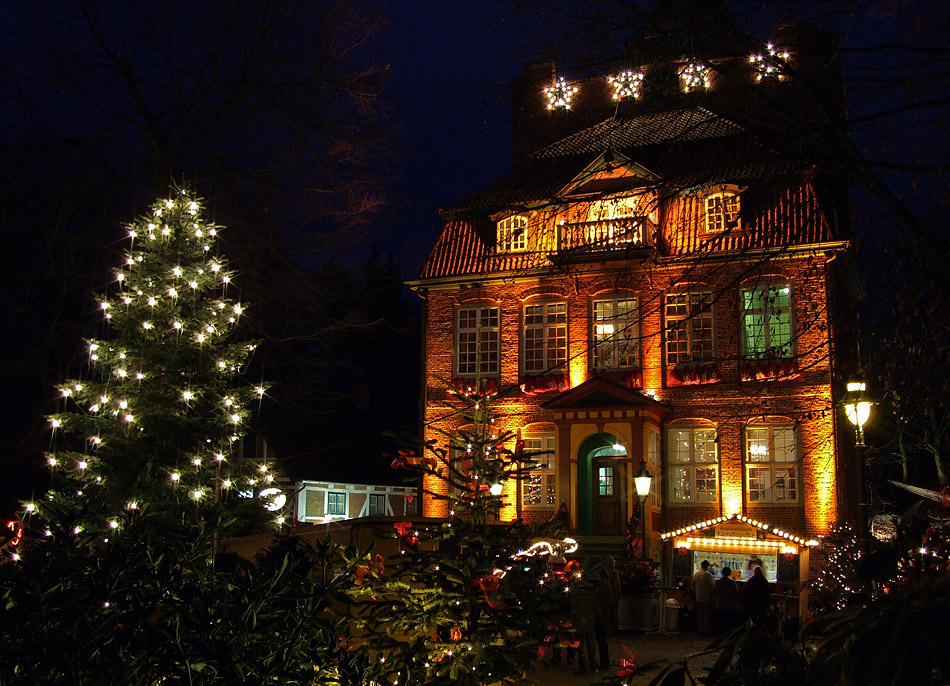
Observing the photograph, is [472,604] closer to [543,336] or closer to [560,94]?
[560,94]

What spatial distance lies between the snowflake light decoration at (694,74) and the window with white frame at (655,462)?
1844cm

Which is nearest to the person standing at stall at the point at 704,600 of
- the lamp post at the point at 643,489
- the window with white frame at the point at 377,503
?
the lamp post at the point at 643,489

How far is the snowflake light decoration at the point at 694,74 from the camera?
561 centimetres

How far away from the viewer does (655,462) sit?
24.0m

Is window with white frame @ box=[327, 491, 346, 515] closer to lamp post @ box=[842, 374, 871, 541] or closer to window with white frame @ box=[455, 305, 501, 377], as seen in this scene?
window with white frame @ box=[455, 305, 501, 377]

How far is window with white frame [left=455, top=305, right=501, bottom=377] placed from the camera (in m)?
26.2

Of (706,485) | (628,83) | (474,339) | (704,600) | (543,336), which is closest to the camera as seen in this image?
(628,83)

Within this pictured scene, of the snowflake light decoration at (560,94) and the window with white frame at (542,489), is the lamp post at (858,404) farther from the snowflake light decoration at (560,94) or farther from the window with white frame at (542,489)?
the window with white frame at (542,489)

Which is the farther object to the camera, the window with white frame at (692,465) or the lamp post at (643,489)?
the window with white frame at (692,465)

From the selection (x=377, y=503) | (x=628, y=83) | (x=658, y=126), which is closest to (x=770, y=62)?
(x=628, y=83)

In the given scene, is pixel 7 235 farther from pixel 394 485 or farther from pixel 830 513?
pixel 830 513

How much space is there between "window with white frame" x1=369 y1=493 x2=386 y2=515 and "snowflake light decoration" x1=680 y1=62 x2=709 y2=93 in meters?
28.7

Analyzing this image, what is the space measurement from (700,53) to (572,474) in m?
19.2

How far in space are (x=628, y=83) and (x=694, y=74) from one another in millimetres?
441
